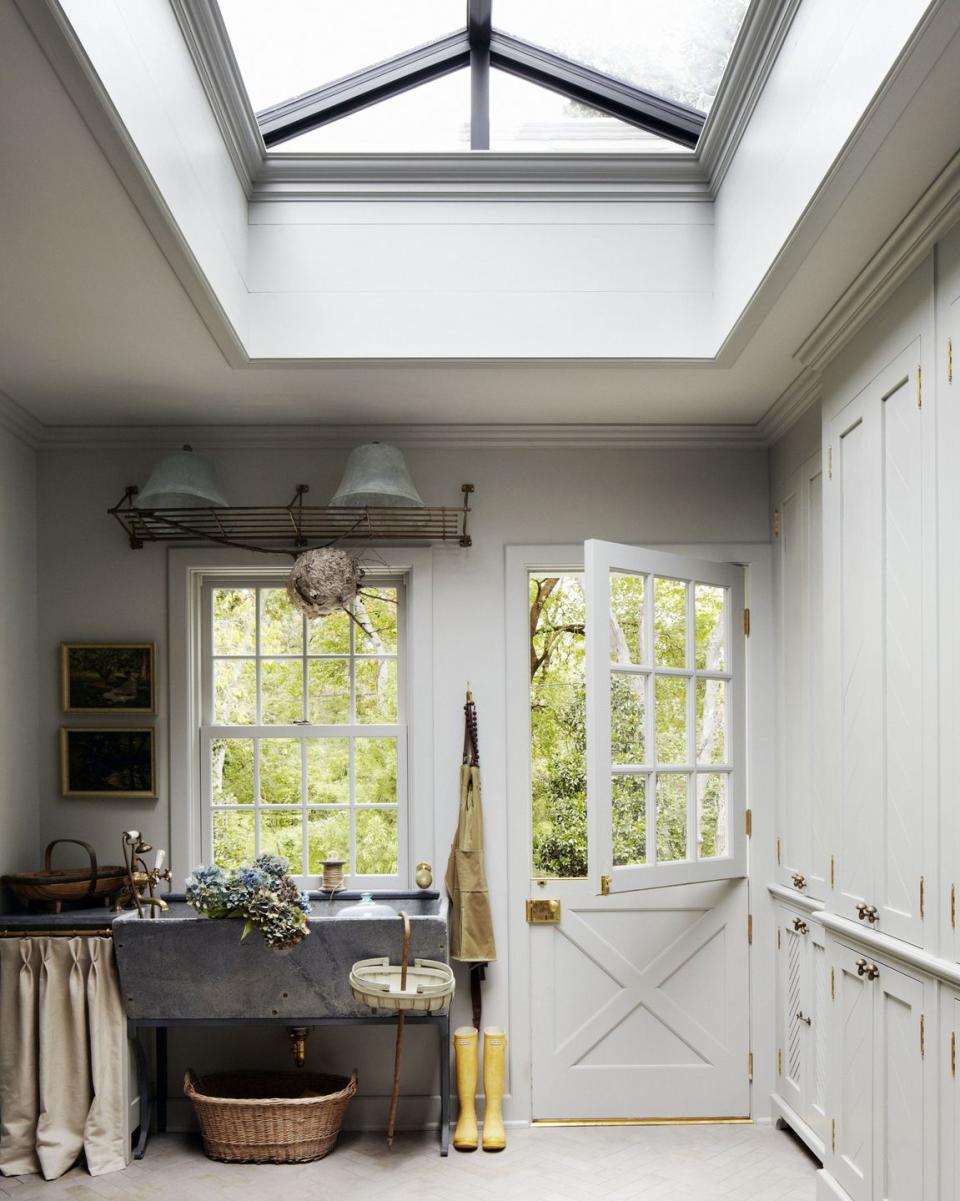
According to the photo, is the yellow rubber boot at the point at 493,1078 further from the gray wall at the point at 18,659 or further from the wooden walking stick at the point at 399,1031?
the gray wall at the point at 18,659

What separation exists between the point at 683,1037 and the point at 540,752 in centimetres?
253

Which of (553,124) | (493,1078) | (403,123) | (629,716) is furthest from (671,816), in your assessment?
(403,123)

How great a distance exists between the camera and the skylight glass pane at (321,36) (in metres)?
3.06

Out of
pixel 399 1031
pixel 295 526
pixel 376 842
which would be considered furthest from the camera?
pixel 376 842

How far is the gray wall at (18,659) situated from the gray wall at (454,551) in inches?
2.1

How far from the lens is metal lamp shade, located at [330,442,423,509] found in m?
3.97

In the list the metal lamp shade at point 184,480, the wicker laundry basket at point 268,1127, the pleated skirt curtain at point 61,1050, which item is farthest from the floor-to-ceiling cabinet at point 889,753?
the pleated skirt curtain at point 61,1050

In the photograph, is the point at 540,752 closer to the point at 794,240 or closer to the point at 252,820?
the point at 252,820

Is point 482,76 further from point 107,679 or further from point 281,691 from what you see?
point 107,679

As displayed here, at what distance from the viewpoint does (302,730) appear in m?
4.49

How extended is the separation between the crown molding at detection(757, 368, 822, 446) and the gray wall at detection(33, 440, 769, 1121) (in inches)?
6.1

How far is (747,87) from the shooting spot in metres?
3.01

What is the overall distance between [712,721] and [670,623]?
17.4 inches

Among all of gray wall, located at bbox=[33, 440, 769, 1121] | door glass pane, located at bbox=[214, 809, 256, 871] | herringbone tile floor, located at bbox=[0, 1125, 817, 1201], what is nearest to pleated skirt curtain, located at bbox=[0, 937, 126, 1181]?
herringbone tile floor, located at bbox=[0, 1125, 817, 1201]
